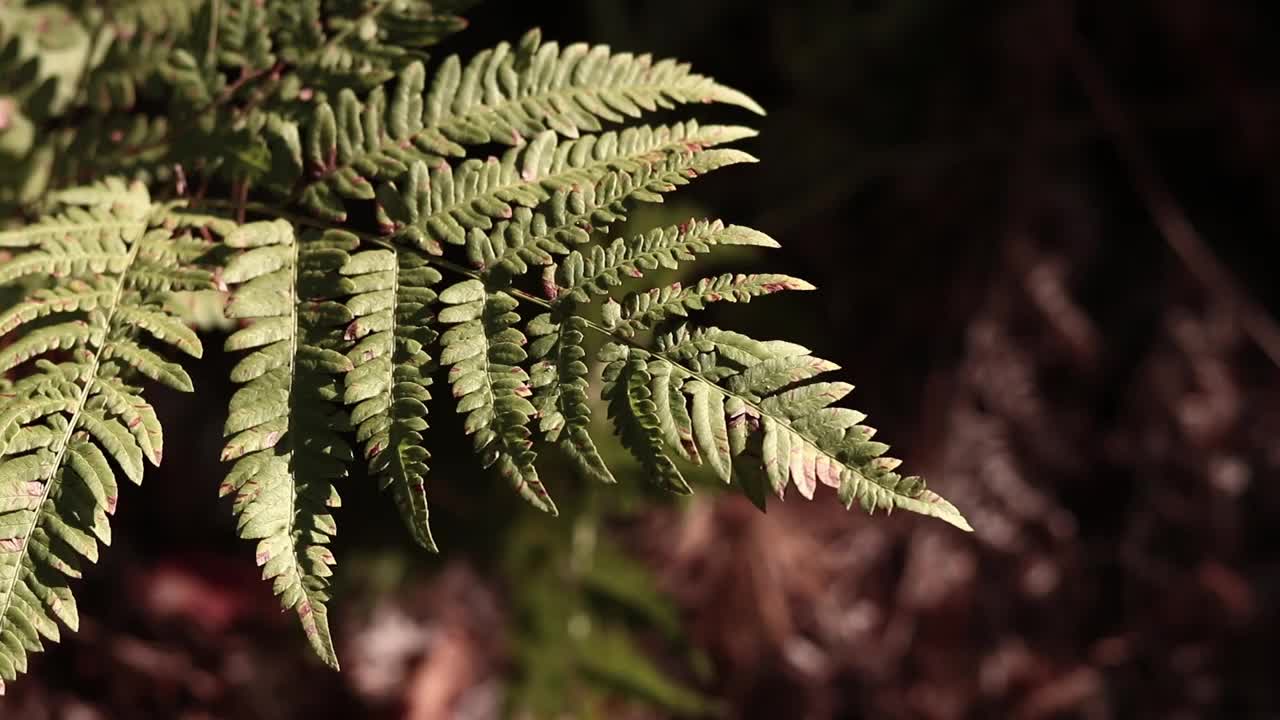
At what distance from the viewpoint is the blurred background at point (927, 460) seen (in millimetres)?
2930

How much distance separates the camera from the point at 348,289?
1.56 m

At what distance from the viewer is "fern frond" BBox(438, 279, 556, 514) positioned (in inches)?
56.0

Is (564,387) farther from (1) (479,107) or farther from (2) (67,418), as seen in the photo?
(2) (67,418)

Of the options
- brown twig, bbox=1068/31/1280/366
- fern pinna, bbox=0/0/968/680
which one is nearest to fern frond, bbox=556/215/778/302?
fern pinna, bbox=0/0/968/680

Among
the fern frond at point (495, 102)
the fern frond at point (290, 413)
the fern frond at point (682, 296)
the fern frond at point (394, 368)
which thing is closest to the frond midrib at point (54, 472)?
the fern frond at point (290, 413)

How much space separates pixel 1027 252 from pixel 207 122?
8.29 ft

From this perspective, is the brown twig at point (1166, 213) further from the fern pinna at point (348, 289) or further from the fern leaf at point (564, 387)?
the fern leaf at point (564, 387)

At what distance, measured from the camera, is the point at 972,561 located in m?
3.39

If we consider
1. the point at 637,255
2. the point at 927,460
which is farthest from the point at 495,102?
the point at 927,460

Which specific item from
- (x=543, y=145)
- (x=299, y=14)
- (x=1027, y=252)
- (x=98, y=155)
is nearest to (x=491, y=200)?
(x=543, y=145)

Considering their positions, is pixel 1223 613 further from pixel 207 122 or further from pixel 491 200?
pixel 207 122

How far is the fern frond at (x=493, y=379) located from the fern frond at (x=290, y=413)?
0.15 meters

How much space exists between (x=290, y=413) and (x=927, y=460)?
234cm

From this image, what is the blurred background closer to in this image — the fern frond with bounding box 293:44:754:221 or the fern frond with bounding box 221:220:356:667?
the fern frond with bounding box 293:44:754:221
